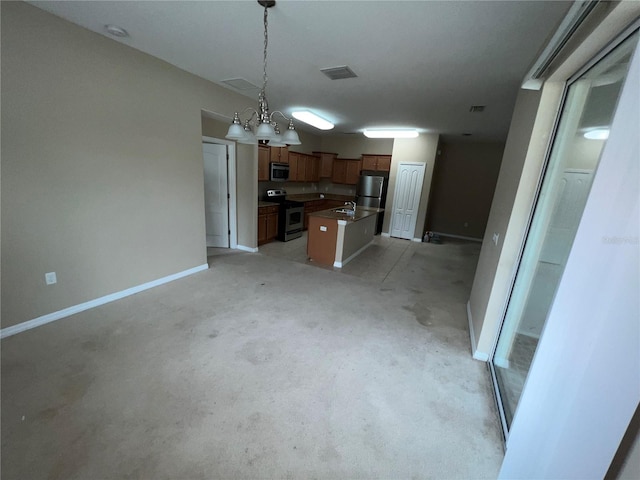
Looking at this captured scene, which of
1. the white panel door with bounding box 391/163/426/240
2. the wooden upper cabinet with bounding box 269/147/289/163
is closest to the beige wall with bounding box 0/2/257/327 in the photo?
the wooden upper cabinet with bounding box 269/147/289/163

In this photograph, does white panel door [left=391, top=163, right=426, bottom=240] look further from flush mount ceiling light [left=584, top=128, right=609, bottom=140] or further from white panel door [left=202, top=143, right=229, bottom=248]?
flush mount ceiling light [left=584, top=128, right=609, bottom=140]

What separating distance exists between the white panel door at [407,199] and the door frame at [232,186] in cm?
426

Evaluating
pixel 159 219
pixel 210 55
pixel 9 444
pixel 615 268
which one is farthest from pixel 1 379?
pixel 615 268

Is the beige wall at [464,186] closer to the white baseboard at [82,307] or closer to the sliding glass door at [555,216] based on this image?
the sliding glass door at [555,216]

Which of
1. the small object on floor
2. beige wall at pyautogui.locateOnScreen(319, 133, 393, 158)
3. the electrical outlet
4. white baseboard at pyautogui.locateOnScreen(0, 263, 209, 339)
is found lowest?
white baseboard at pyautogui.locateOnScreen(0, 263, 209, 339)

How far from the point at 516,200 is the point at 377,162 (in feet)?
17.9

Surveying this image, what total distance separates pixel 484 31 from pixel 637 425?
2556 mm

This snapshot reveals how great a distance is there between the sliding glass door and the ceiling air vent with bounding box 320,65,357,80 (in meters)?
1.98

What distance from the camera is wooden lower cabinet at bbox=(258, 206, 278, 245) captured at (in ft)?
17.9

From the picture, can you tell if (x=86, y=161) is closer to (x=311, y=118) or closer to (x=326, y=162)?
(x=311, y=118)

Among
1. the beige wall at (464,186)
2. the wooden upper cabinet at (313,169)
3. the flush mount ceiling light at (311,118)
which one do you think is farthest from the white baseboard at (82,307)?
the beige wall at (464,186)

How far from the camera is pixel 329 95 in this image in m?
3.76

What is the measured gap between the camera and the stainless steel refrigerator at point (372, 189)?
6.94 meters

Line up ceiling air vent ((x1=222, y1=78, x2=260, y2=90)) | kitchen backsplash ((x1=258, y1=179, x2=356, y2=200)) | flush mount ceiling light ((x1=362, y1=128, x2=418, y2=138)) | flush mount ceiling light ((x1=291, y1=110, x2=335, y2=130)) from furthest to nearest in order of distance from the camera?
kitchen backsplash ((x1=258, y1=179, x2=356, y2=200)) < flush mount ceiling light ((x1=362, y1=128, x2=418, y2=138)) < flush mount ceiling light ((x1=291, y1=110, x2=335, y2=130)) < ceiling air vent ((x1=222, y1=78, x2=260, y2=90))
